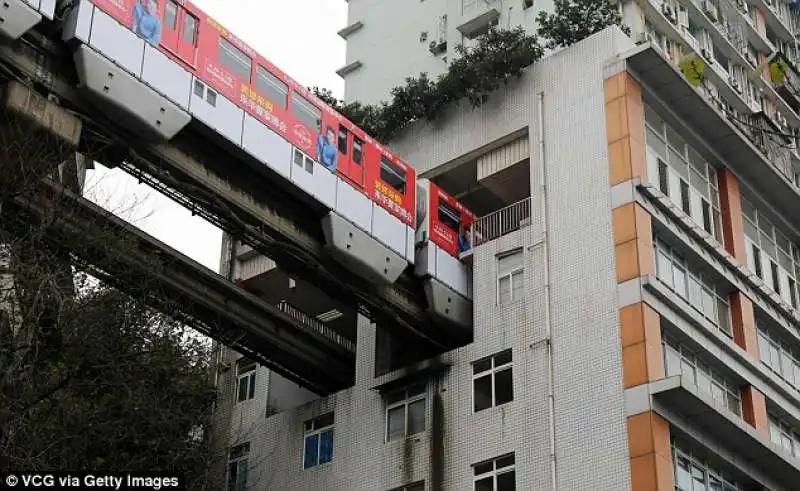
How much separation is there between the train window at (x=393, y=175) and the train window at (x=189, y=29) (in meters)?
5.95

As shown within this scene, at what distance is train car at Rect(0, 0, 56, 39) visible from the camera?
21156 mm

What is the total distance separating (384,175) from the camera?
28.7 m

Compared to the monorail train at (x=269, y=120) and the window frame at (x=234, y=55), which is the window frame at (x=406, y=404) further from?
the window frame at (x=234, y=55)

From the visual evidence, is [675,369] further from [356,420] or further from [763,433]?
[356,420]

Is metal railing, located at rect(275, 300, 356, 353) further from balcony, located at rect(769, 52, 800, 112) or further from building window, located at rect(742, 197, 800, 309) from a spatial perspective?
balcony, located at rect(769, 52, 800, 112)

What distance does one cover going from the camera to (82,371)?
63.2 ft

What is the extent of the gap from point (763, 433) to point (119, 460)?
1486 cm

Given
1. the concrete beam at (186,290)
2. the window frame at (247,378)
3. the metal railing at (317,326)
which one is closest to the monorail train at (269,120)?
the concrete beam at (186,290)

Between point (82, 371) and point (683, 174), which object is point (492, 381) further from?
point (82, 371)

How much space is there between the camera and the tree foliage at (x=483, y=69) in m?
31.0

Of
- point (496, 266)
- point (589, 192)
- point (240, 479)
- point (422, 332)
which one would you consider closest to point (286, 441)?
point (240, 479)

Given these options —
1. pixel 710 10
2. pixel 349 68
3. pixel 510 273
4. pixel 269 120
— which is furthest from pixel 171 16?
pixel 710 10

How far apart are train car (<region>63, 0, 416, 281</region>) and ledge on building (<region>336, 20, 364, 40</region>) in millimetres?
14443

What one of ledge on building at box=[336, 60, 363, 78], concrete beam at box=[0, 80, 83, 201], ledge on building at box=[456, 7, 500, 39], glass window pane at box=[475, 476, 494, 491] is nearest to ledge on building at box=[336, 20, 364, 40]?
ledge on building at box=[336, 60, 363, 78]
